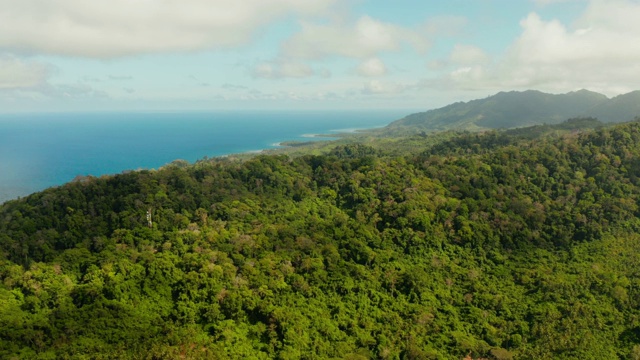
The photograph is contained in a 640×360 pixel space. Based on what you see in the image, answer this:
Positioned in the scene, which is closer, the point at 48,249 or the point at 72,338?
the point at 72,338

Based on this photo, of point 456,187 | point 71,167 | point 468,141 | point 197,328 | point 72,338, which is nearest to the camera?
point 72,338

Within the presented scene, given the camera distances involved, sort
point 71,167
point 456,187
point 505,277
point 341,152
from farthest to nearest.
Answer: point 71,167
point 341,152
point 456,187
point 505,277

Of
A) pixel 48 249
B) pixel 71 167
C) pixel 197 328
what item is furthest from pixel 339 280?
pixel 71 167

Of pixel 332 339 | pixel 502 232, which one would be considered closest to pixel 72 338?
pixel 332 339

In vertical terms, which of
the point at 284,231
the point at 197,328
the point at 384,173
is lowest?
the point at 197,328

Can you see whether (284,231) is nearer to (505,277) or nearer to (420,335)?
(420,335)

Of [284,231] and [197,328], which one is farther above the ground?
[284,231]

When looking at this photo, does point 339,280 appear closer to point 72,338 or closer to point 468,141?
point 72,338
